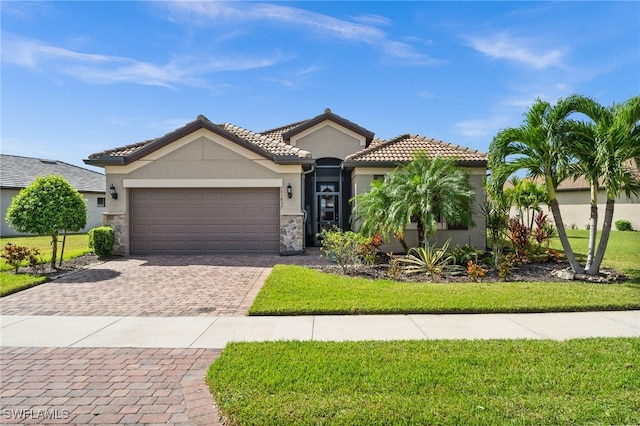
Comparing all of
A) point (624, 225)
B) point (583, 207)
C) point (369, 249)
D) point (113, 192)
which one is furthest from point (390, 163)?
point (583, 207)

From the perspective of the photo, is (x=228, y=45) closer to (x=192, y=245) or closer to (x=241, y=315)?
(x=192, y=245)

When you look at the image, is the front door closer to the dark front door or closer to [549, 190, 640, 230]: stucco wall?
the dark front door

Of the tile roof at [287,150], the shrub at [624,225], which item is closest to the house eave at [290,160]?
the tile roof at [287,150]

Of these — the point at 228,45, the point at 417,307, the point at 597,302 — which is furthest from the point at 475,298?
the point at 228,45

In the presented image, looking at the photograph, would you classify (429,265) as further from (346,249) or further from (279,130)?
(279,130)

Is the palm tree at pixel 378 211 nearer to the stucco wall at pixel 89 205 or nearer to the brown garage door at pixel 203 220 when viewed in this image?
the brown garage door at pixel 203 220

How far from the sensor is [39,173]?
2833 centimetres

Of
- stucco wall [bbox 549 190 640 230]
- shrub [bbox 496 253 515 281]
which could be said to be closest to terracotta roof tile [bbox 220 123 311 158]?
shrub [bbox 496 253 515 281]

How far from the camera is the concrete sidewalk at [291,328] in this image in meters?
5.39

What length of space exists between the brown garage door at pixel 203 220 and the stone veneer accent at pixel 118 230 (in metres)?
0.35

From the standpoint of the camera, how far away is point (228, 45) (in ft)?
39.6

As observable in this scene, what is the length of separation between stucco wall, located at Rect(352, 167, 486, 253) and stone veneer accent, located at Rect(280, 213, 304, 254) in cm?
268

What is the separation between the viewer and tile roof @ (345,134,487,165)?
13.8m

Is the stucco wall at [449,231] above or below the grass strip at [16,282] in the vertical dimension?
above
